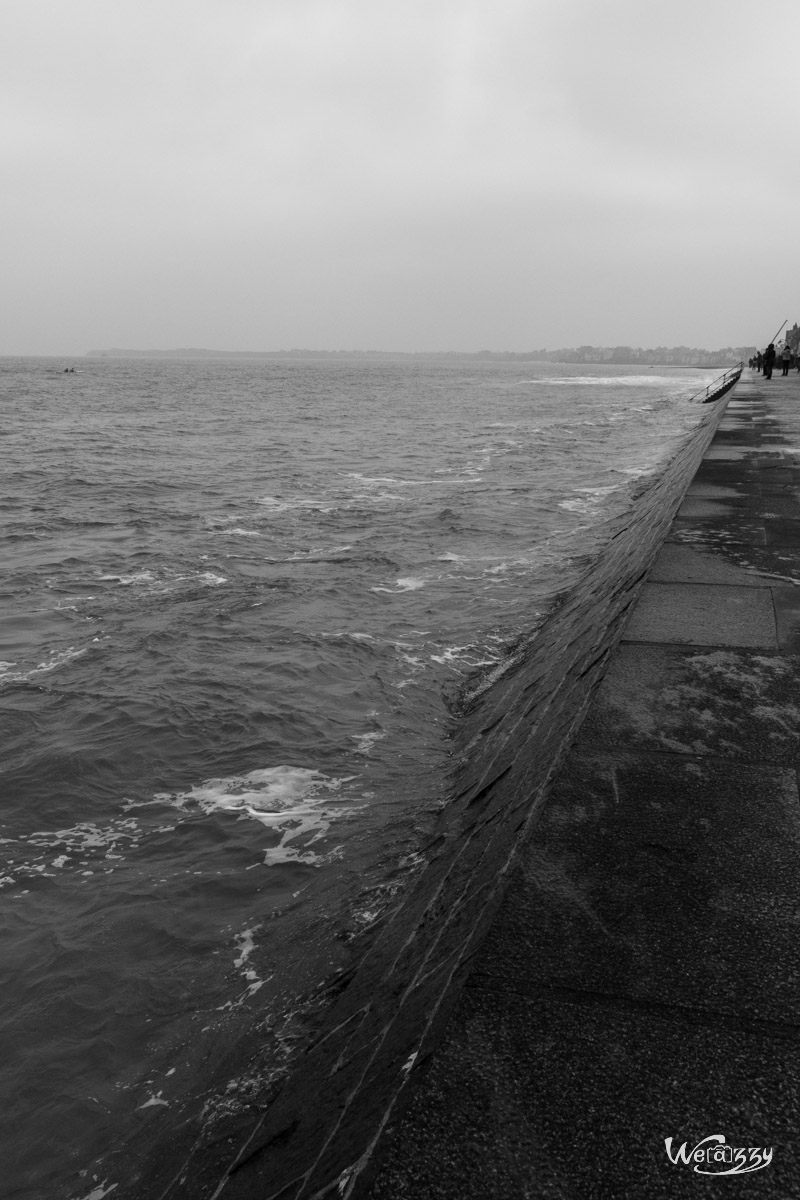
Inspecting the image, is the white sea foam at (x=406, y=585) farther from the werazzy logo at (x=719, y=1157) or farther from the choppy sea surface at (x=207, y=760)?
the werazzy logo at (x=719, y=1157)

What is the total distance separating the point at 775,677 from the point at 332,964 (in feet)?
8.36

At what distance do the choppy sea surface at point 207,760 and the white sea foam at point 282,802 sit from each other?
0.02 meters

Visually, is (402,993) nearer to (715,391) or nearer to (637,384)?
(715,391)

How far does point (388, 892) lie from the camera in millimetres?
4086

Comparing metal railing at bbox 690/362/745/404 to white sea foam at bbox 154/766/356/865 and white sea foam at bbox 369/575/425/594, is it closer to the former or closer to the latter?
white sea foam at bbox 369/575/425/594

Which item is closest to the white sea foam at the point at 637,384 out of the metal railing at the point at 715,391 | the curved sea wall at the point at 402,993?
the metal railing at the point at 715,391

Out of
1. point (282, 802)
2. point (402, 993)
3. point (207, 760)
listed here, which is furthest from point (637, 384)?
point (402, 993)

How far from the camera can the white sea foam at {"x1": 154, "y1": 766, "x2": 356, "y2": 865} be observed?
4.78m

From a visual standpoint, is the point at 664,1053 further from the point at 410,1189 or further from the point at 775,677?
the point at 775,677

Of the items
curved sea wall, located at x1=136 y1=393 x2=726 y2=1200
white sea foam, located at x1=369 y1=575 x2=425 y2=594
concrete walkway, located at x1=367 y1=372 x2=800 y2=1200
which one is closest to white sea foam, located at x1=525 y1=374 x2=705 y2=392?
white sea foam, located at x1=369 y1=575 x2=425 y2=594

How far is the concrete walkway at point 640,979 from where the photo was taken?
156 cm

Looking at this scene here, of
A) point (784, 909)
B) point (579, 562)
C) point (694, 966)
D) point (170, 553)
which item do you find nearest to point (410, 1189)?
point (694, 966)

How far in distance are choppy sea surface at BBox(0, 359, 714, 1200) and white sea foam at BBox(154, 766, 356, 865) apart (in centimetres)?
2

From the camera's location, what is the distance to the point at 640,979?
2.03m
